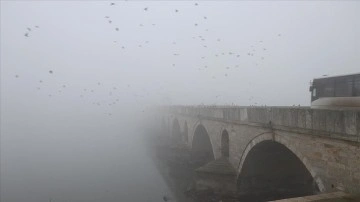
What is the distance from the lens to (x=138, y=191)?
19.4 metres

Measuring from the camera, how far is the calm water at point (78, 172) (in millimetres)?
18641

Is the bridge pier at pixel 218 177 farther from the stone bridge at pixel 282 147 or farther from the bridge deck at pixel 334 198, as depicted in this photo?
the bridge deck at pixel 334 198

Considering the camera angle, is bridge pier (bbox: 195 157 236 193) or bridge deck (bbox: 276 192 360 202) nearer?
bridge deck (bbox: 276 192 360 202)

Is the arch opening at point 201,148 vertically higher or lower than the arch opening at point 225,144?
lower

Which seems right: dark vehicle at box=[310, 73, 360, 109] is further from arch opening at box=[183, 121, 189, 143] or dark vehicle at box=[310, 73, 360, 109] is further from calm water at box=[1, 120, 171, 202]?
arch opening at box=[183, 121, 189, 143]

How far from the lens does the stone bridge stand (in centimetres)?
770

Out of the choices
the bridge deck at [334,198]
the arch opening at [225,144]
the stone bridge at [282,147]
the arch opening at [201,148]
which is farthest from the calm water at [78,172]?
the bridge deck at [334,198]

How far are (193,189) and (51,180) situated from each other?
970 centimetres

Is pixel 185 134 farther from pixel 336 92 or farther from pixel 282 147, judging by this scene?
pixel 336 92

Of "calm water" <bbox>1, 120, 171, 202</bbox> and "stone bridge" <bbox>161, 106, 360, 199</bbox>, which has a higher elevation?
"stone bridge" <bbox>161, 106, 360, 199</bbox>

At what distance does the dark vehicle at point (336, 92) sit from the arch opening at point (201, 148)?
1216cm

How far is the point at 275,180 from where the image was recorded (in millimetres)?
14586

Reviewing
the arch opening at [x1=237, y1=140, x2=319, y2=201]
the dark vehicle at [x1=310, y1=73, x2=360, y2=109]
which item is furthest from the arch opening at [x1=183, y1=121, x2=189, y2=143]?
the dark vehicle at [x1=310, y1=73, x2=360, y2=109]

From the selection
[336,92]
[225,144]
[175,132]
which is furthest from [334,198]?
[175,132]
